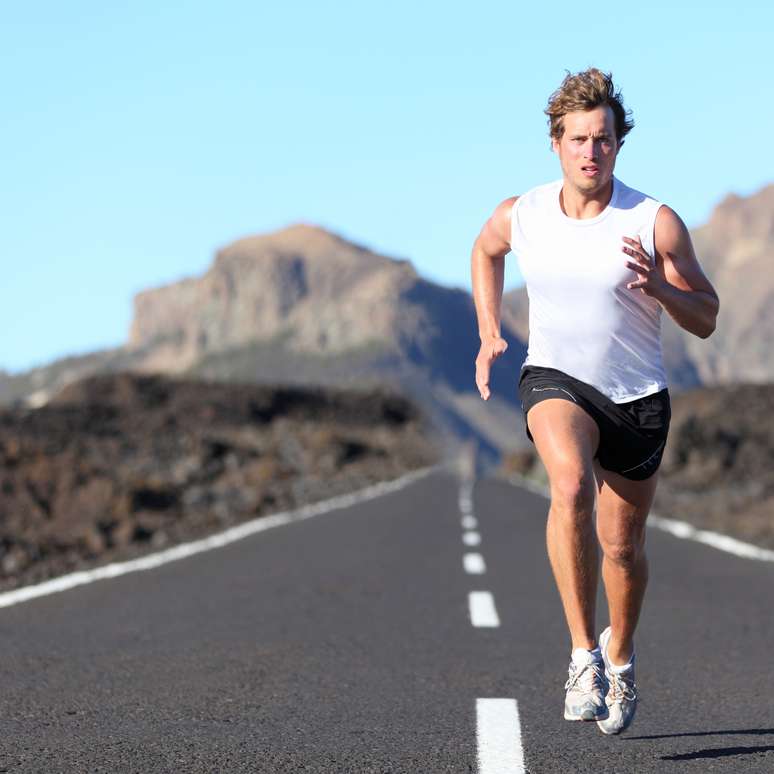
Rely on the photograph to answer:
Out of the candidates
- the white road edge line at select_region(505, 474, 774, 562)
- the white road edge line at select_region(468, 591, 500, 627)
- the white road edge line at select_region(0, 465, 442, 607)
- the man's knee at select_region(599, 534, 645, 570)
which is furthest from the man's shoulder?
the white road edge line at select_region(505, 474, 774, 562)

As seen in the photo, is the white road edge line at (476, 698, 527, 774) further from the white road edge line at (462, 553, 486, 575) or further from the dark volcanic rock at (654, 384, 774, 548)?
the dark volcanic rock at (654, 384, 774, 548)

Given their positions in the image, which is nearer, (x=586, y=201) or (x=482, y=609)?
(x=586, y=201)

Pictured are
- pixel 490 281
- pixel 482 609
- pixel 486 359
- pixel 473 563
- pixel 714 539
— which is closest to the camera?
pixel 486 359

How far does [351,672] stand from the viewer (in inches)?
266

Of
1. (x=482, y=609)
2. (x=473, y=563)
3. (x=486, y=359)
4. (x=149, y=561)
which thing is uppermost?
(x=486, y=359)

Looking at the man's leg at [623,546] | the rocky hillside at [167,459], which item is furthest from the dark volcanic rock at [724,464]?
the man's leg at [623,546]

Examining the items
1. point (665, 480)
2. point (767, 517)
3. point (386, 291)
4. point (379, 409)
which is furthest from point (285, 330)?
point (386, 291)

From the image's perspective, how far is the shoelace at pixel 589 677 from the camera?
4.98 metres

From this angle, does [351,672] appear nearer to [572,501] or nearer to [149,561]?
[572,501]

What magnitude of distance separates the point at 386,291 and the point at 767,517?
1319 centimetres

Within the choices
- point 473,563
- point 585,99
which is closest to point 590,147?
point 585,99

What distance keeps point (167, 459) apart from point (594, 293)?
184ft

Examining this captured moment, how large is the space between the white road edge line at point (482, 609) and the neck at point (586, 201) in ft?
13.6

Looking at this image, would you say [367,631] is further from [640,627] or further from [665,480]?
[665,480]
